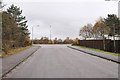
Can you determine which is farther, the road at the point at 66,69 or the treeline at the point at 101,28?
the treeline at the point at 101,28

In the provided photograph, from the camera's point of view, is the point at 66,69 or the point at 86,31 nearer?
the point at 66,69

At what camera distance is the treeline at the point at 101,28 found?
5634 centimetres

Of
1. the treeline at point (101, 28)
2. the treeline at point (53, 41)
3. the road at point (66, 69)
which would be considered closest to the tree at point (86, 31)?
the treeline at point (101, 28)

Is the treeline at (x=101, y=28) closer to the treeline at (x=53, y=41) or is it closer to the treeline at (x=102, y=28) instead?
the treeline at (x=102, y=28)

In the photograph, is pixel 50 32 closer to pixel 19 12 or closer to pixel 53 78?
pixel 19 12

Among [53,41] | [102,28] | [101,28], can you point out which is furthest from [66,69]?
[53,41]

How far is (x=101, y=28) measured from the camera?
58000 millimetres

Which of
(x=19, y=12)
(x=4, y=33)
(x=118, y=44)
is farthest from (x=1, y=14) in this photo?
(x=19, y=12)

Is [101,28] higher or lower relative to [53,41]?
higher

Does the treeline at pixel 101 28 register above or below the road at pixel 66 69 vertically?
above

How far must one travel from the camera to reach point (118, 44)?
1730cm

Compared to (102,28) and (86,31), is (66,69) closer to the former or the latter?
(102,28)

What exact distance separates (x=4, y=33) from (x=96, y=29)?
175 ft

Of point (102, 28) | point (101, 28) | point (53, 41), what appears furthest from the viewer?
point (53, 41)
